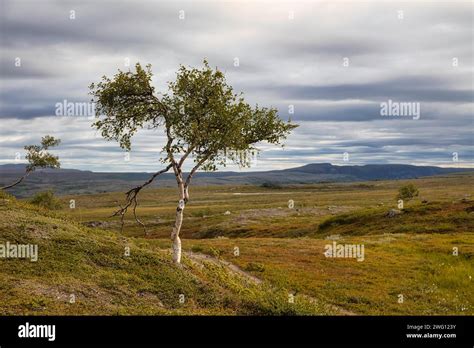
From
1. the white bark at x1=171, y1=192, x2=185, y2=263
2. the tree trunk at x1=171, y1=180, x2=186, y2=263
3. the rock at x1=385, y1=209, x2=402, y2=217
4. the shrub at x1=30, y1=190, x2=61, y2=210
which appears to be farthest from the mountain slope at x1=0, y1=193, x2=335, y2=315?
the shrub at x1=30, y1=190, x2=61, y2=210

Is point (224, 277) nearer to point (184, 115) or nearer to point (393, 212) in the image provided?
point (184, 115)

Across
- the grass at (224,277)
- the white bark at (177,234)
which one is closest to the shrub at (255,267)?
the grass at (224,277)

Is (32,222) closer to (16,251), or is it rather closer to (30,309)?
(16,251)

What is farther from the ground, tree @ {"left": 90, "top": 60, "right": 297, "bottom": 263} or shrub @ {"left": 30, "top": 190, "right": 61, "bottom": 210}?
tree @ {"left": 90, "top": 60, "right": 297, "bottom": 263}

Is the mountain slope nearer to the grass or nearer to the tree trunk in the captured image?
the grass

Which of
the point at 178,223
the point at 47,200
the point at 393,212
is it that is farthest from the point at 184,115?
the point at 47,200

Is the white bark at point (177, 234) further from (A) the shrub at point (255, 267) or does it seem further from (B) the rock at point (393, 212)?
(B) the rock at point (393, 212)

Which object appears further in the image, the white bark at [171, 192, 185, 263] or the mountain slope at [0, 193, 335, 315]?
the white bark at [171, 192, 185, 263]

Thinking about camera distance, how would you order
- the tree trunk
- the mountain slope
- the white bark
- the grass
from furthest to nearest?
the white bark
the tree trunk
the grass
the mountain slope

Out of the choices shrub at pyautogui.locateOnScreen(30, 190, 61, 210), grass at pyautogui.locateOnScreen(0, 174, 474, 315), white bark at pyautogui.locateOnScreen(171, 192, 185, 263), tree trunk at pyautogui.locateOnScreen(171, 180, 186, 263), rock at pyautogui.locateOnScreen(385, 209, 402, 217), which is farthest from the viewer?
shrub at pyautogui.locateOnScreen(30, 190, 61, 210)

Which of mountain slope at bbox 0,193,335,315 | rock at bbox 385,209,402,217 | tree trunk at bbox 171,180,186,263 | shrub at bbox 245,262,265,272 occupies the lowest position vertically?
rock at bbox 385,209,402,217
